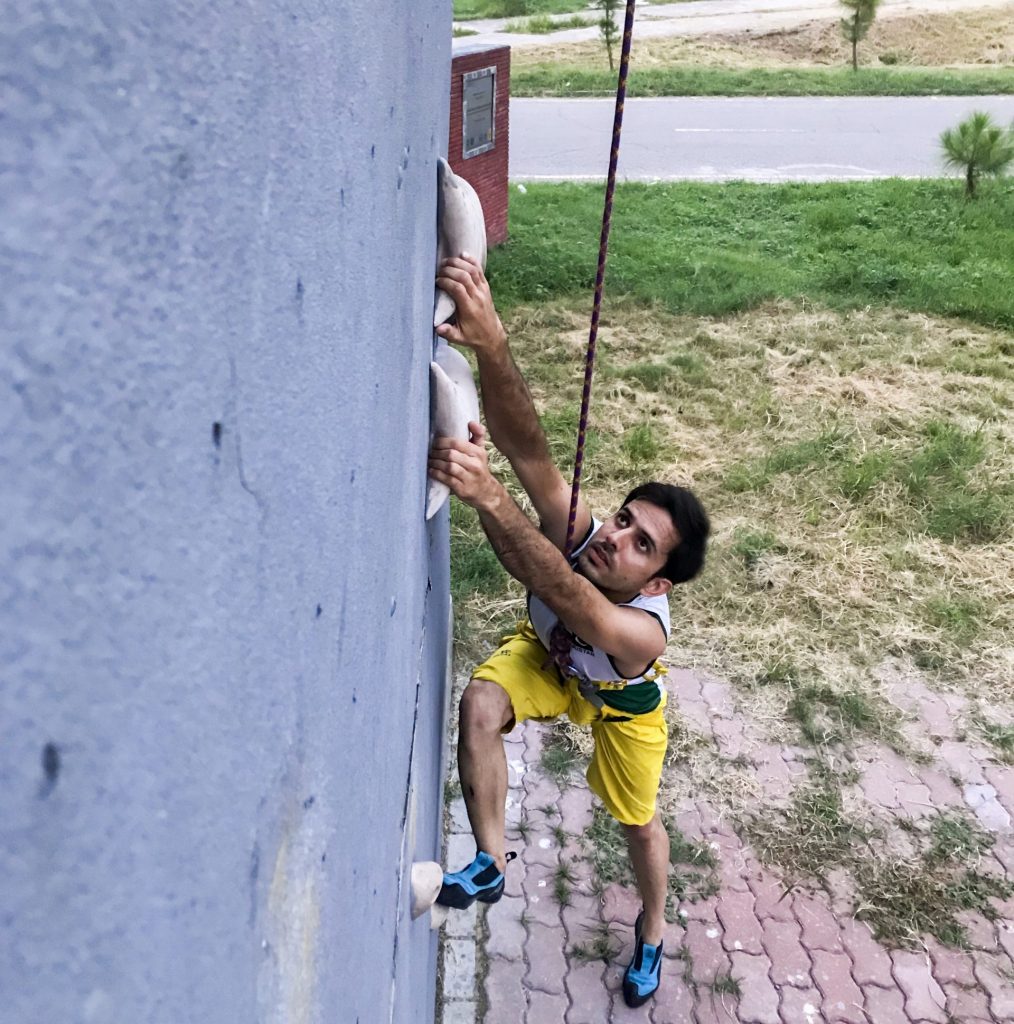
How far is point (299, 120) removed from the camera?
495 mm

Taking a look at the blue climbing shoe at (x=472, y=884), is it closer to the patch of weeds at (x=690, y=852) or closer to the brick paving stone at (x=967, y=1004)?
the patch of weeds at (x=690, y=852)

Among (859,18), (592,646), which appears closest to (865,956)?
(592,646)

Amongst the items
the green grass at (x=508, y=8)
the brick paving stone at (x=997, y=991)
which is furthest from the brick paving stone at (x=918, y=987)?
the green grass at (x=508, y=8)

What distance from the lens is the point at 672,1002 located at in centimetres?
263

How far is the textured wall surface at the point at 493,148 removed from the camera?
23.0 feet

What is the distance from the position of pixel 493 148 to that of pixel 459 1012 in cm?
664

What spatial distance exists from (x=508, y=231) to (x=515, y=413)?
A: 7.03 m

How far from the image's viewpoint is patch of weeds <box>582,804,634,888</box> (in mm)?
2971

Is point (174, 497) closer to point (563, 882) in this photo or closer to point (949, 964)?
point (563, 882)

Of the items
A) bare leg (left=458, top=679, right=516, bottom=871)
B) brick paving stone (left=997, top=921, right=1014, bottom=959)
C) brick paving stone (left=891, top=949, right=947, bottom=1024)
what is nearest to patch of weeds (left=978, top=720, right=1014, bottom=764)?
brick paving stone (left=997, top=921, right=1014, bottom=959)

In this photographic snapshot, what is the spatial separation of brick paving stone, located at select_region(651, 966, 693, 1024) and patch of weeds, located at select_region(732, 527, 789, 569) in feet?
A: 7.32

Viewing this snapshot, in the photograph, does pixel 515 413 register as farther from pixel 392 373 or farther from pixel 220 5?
pixel 220 5

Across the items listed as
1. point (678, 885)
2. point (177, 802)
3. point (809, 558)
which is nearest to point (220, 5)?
point (177, 802)

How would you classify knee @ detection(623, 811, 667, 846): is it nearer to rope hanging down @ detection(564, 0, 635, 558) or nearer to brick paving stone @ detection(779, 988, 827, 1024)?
brick paving stone @ detection(779, 988, 827, 1024)
